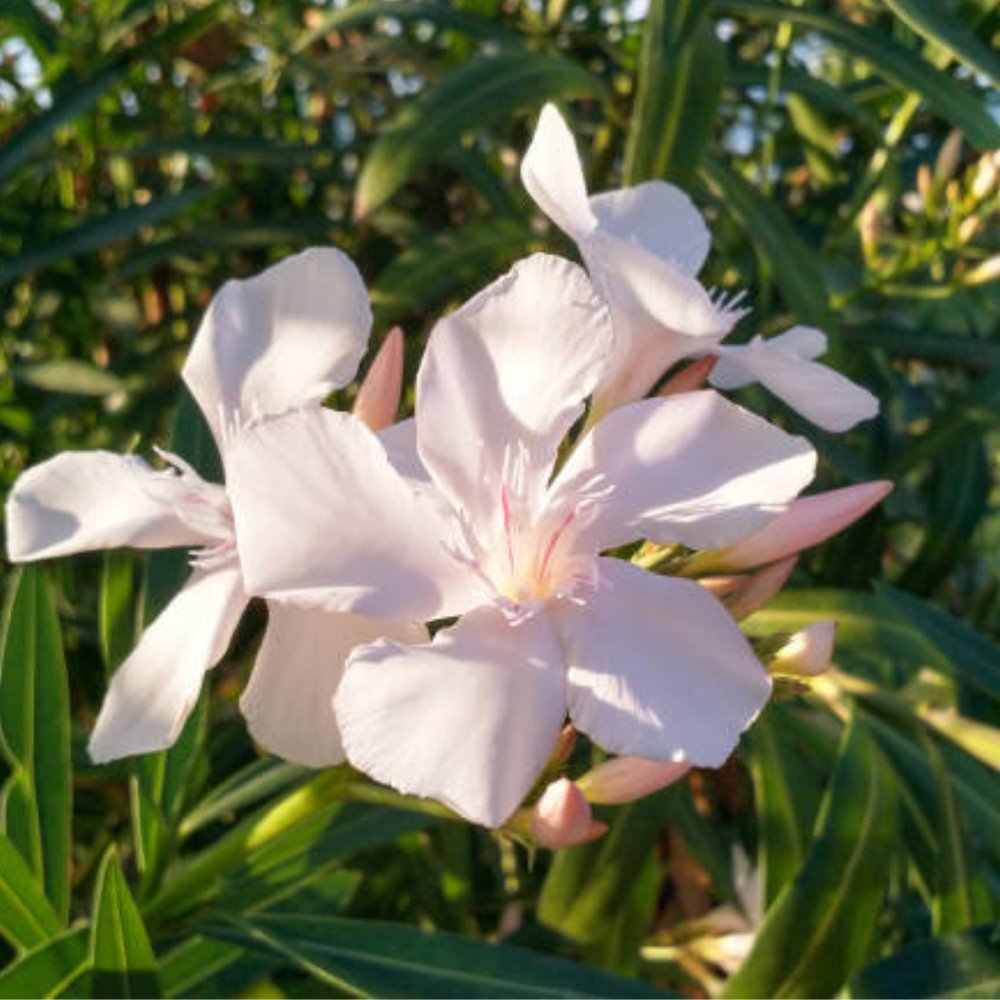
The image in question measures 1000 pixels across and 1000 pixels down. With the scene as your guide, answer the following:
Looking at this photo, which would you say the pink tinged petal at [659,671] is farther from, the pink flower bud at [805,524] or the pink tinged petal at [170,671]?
the pink tinged petal at [170,671]

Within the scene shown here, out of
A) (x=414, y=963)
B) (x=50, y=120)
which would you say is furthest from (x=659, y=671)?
(x=50, y=120)

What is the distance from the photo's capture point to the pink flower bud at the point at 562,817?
0.70 meters

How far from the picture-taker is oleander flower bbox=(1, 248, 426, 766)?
72 centimetres

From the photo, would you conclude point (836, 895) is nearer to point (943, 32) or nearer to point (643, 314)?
point (643, 314)

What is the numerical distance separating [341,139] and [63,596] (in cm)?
64

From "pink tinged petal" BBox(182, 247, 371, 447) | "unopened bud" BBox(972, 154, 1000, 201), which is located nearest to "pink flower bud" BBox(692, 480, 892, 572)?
"pink tinged petal" BBox(182, 247, 371, 447)

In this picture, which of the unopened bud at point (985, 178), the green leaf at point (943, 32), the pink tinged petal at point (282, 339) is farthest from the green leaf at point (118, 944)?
the unopened bud at point (985, 178)

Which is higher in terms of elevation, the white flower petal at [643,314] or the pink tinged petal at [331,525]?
the white flower petal at [643,314]

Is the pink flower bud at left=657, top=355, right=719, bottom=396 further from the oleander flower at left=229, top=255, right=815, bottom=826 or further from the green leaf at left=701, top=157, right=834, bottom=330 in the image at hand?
the green leaf at left=701, top=157, right=834, bottom=330

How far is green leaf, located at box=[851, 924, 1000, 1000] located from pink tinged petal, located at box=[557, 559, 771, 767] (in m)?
0.29

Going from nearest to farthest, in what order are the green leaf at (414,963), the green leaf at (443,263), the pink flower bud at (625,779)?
the pink flower bud at (625,779)
the green leaf at (414,963)
the green leaf at (443,263)

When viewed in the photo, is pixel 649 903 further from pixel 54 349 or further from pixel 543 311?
pixel 54 349

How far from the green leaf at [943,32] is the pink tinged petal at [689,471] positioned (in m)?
0.39

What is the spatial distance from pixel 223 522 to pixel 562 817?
0.75 feet
